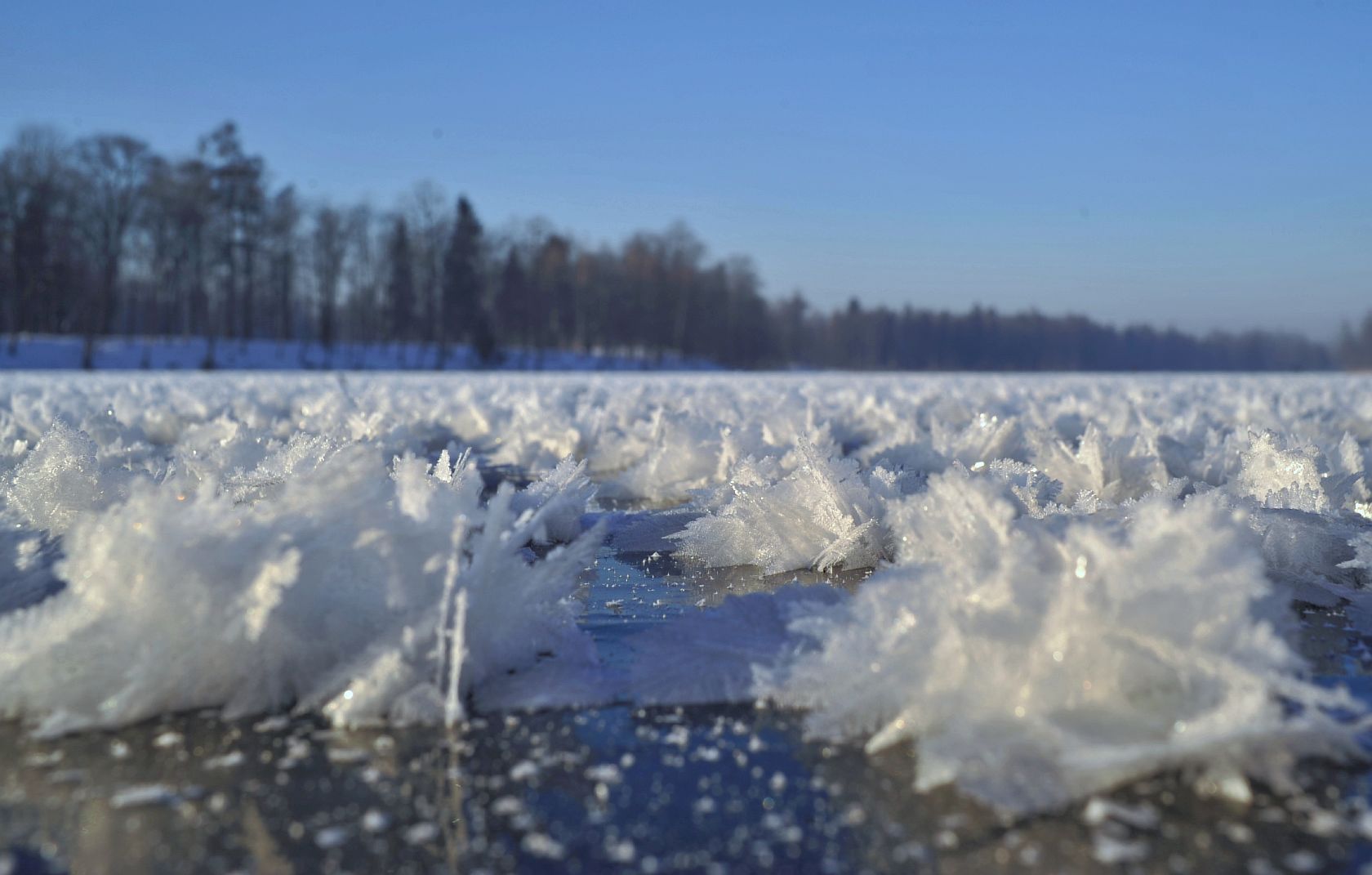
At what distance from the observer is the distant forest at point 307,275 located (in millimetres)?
37250

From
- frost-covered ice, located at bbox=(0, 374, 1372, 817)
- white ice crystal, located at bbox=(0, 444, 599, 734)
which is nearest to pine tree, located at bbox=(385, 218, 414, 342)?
frost-covered ice, located at bbox=(0, 374, 1372, 817)

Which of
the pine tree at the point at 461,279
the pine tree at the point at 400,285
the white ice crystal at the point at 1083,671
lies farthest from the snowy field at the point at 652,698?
the pine tree at the point at 400,285

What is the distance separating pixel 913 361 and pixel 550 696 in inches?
3889

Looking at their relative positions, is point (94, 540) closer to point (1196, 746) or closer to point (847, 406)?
point (1196, 746)

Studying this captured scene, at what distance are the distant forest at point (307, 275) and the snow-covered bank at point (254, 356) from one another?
101 centimetres

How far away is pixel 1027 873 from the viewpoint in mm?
1260

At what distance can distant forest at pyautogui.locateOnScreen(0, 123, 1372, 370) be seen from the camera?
37250 millimetres

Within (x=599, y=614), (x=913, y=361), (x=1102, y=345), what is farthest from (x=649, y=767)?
(x=1102, y=345)

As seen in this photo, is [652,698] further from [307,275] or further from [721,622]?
[307,275]

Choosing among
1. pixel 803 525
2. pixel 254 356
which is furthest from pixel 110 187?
pixel 803 525

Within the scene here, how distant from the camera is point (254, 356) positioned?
136 ft

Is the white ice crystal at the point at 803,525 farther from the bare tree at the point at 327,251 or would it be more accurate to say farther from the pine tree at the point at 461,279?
the bare tree at the point at 327,251

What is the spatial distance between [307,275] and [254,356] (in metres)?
13.4

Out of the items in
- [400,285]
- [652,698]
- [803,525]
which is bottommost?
[652,698]
